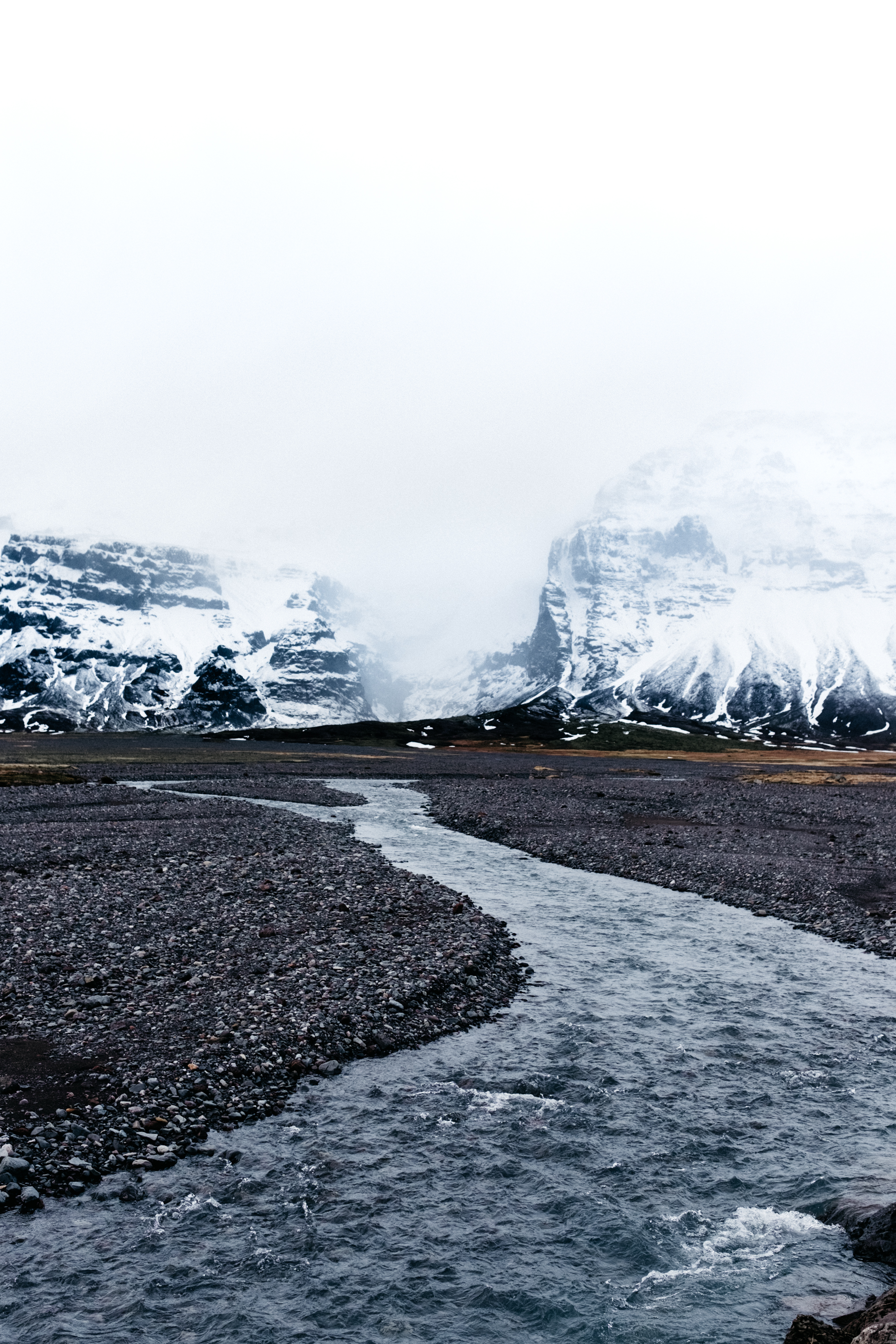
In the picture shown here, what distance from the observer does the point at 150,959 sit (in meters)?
23.9

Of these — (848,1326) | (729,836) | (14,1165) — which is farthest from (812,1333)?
(729,836)

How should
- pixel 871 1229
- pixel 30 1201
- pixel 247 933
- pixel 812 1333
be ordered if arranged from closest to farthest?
pixel 812 1333 < pixel 871 1229 < pixel 30 1201 < pixel 247 933

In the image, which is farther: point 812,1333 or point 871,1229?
point 871,1229

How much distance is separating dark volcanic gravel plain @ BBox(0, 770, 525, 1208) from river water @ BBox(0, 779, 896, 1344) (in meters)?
0.95

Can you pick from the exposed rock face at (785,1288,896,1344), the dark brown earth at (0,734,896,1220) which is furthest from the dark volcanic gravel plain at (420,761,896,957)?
the exposed rock face at (785,1288,896,1344)

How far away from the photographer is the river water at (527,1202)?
11156mm

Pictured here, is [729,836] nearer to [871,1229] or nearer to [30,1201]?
[871,1229]

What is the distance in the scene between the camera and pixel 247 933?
2706 cm

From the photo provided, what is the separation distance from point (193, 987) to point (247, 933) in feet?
17.6

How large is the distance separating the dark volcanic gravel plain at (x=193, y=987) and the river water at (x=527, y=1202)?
95 centimetres

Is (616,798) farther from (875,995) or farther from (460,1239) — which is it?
(460,1239)

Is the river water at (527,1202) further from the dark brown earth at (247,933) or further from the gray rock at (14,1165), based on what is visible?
the dark brown earth at (247,933)

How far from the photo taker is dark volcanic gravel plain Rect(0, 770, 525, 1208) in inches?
594

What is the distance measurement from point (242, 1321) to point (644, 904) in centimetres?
2692
